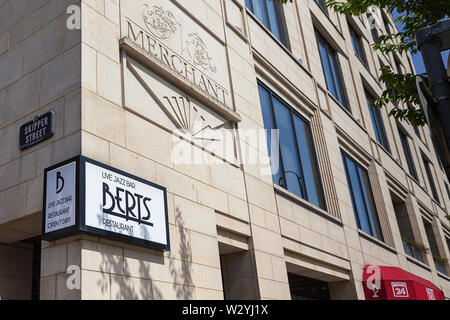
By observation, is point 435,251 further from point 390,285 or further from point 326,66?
point 390,285

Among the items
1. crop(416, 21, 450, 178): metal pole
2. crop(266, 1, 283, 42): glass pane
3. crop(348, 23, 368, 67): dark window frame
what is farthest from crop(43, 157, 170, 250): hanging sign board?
crop(348, 23, 368, 67): dark window frame

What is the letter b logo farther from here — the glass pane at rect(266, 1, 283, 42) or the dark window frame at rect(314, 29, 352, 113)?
the dark window frame at rect(314, 29, 352, 113)

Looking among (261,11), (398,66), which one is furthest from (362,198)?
(398,66)

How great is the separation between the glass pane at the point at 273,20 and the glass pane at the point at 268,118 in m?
3.25

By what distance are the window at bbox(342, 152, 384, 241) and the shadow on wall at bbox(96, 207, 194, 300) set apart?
11191mm

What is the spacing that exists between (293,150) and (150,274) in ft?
27.5

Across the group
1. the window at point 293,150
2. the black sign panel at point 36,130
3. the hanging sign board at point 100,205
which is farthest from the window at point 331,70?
the black sign panel at point 36,130

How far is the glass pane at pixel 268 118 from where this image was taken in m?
12.9

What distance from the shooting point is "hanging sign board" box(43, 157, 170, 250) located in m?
6.39

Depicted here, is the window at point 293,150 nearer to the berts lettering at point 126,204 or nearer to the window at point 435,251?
the berts lettering at point 126,204

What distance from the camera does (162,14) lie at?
9.64 m
